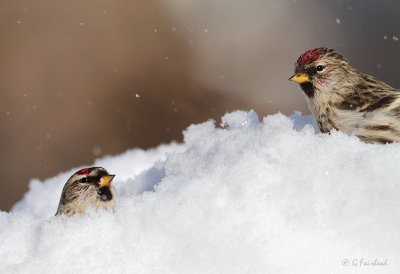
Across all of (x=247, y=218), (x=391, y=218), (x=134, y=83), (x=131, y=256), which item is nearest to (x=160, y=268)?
(x=131, y=256)

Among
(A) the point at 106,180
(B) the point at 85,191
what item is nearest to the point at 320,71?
(A) the point at 106,180

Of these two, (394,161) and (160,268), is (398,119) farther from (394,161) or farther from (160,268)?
(160,268)

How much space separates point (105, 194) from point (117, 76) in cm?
396

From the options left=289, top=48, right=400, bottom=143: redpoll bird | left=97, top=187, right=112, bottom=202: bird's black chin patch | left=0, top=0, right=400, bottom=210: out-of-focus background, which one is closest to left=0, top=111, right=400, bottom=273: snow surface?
left=289, top=48, right=400, bottom=143: redpoll bird

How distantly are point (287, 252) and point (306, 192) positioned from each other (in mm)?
113

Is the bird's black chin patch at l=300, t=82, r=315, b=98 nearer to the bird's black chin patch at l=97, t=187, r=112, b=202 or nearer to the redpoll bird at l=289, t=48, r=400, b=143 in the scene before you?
the redpoll bird at l=289, t=48, r=400, b=143

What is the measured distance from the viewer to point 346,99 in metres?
1.72

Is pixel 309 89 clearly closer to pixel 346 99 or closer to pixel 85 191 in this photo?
pixel 346 99

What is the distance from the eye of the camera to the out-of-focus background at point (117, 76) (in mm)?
5359

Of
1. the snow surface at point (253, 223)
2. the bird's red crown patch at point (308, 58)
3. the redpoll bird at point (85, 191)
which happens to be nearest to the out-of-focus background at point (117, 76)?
the redpoll bird at point (85, 191)

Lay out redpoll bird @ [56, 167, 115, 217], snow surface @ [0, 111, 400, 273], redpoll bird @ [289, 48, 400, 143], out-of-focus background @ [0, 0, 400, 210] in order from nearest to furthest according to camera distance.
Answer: snow surface @ [0, 111, 400, 273], redpoll bird @ [289, 48, 400, 143], redpoll bird @ [56, 167, 115, 217], out-of-focus background @ [0, 0, 400, 210]

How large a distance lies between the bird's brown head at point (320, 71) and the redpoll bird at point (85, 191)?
77cm

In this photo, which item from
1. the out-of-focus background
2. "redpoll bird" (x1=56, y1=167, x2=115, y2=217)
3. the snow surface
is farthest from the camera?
the out-of-focus background

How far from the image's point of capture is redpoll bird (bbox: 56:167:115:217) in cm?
171
